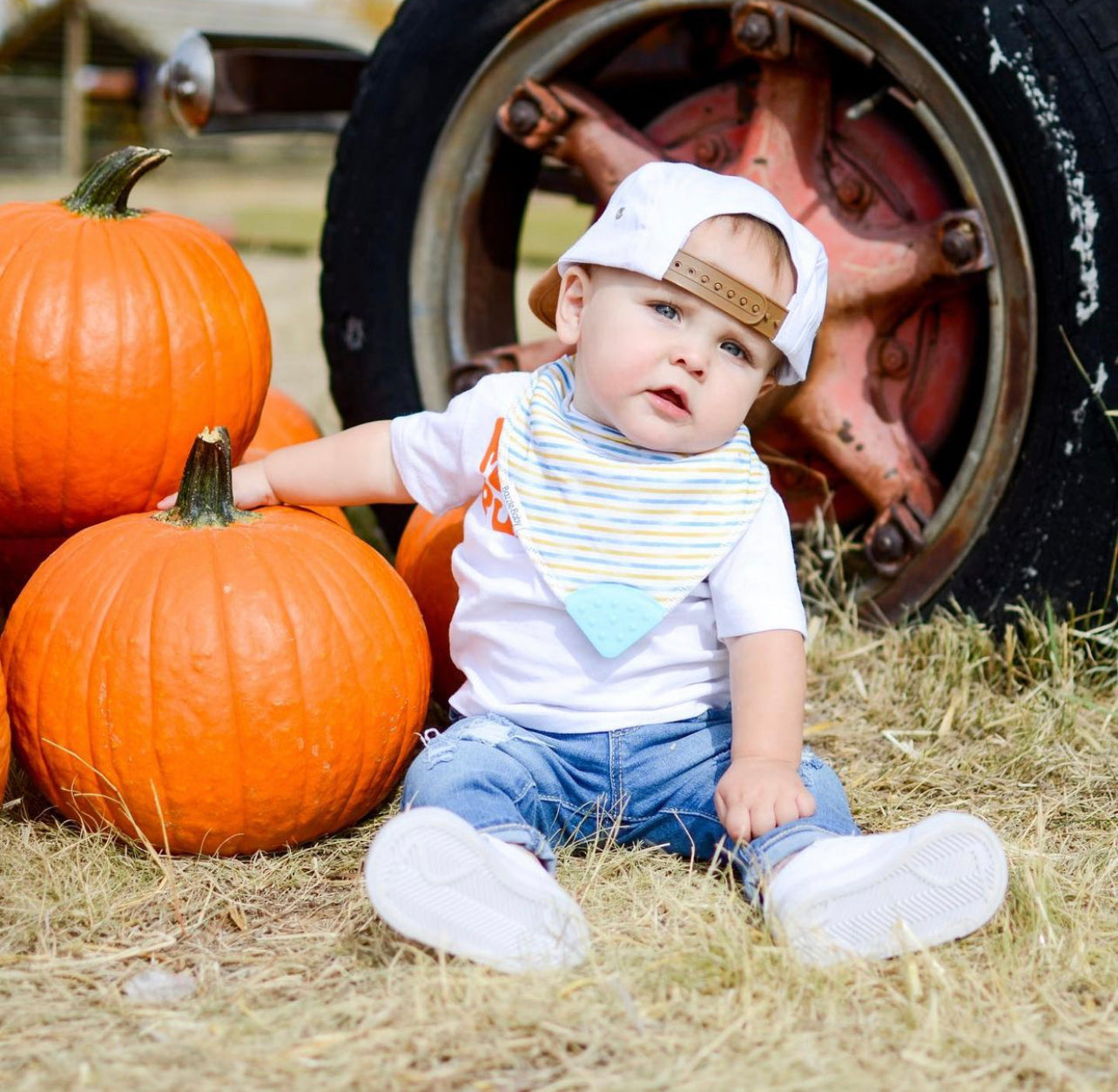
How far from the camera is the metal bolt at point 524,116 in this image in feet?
9.35

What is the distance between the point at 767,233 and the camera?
2.03m

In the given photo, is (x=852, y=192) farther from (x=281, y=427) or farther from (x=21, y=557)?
(x=21, y=557)

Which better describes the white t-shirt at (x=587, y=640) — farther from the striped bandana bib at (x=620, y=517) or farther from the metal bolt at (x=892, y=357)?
the metal bolt at (x=892, y=357)

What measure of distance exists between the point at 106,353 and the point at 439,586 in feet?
2.38

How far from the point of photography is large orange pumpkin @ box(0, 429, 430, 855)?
79.0 inches

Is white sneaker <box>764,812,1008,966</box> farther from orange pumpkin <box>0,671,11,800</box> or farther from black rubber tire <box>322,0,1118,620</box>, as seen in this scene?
orange pumpkin <box>0,671,11,800</box>

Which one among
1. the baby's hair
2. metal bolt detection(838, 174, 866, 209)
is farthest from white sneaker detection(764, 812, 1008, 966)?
metal bolt detection(838, 174, 866, 209)

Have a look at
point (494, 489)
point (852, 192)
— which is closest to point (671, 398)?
point (494, 489)

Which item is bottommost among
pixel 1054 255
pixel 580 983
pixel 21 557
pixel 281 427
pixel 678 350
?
pixel 580 983

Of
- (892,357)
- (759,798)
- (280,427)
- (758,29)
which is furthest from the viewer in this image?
(280,427)

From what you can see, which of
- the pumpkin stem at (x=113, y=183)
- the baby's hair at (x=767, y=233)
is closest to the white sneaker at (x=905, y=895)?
the baby's hair at (x=767, y=233)

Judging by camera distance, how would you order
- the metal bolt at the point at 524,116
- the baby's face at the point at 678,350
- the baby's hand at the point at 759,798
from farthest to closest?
1. the metal bolt at the point at 524,116
2. the baby's face at the point at 678,350
3. the baby's hand at the point at 759,798

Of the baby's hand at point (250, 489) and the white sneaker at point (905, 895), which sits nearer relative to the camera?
the white sneaker at point (905, 895)

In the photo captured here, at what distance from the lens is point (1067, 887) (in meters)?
1.94
